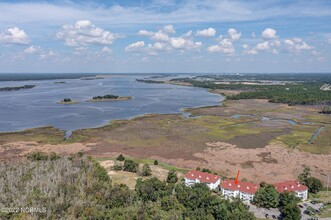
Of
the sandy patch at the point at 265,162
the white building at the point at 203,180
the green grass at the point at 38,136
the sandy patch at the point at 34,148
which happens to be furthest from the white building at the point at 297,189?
the green grass at the point at 38,136

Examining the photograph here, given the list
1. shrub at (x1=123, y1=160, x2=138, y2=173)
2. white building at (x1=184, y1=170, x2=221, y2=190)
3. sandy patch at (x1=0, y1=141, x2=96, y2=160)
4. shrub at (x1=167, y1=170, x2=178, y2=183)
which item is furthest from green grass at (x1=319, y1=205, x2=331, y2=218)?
sandy patch at (x1=0, y1=141, x2=96, y2=160)

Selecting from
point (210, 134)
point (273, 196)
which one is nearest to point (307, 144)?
point (210, 134)

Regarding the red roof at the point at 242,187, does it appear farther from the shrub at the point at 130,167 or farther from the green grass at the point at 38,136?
the green grass at the point at 38,136

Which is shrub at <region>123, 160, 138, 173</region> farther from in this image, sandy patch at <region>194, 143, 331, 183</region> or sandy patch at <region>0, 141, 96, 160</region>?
sandy patch at <region>0, 141, 96, 160</region>

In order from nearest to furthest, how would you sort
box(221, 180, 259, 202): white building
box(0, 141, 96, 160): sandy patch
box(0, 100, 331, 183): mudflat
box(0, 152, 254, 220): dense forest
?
box(0, 152, 254, 220): dense forest, box(221, 180, 259, 202): white building, box(0, 100, 331, 183): mudflat, box(0, 141, 96, 160): sandy patch

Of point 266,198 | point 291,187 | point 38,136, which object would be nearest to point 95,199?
point 266,198

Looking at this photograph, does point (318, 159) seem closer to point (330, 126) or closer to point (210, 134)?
point (210, 134)
